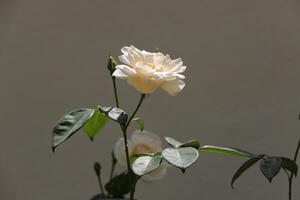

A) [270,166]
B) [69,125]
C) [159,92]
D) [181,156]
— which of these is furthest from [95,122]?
[159,92]

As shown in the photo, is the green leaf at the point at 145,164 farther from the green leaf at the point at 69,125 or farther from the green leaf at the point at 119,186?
the green leaf at the point at 119,186

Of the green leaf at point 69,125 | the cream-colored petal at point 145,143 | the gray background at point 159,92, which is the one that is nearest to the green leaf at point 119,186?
the cream-colored petal at point 145,143

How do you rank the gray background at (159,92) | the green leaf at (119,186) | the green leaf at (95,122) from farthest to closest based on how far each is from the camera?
the gray background at (159,92) < the green leaf at (119,186) < the green leaf at (95,122)

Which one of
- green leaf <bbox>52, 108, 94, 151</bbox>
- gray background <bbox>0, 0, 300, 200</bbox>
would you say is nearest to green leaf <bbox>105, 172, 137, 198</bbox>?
green leaf <bbox>52, 108, 94, 151</bbox>

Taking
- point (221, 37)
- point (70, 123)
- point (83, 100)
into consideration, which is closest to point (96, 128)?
point (70, 123)

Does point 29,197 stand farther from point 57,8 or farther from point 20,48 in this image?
point 57,8

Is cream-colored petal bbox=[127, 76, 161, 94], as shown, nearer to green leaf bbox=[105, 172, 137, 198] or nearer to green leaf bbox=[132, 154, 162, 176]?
green leaf bbox=[132, 154, 162, 176]

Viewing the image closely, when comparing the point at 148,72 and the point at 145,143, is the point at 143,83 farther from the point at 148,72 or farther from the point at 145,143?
the point at 145,143
